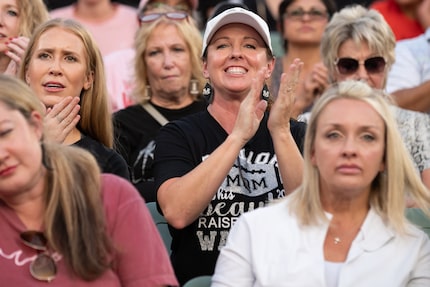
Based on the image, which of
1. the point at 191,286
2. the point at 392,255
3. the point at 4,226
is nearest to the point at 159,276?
the point at 191,286

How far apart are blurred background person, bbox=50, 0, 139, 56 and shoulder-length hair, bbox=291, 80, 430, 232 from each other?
4150 mm

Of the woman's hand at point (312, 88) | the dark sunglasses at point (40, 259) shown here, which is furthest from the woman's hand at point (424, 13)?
the dark sunglasses at point (40, 259)

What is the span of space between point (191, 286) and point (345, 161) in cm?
74

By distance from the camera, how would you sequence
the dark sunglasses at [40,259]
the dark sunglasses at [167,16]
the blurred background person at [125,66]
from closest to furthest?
the dark sunglasses at [40,259] < the dark sunglasses at [167,16] < the blurred background person at [125,66]

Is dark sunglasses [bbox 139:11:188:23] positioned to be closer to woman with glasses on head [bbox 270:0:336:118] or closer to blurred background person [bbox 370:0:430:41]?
woman with glasses on head [bbox 270:0:336:118]

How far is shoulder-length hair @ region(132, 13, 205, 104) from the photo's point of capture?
685 centimetres

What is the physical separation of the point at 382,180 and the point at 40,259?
1.35 metres

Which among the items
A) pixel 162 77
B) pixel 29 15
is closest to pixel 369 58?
pixel 162 77

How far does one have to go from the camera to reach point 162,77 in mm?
6797

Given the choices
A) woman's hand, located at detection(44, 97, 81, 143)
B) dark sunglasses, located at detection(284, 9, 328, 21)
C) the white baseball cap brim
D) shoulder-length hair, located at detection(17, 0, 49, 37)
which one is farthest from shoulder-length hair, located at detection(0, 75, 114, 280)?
dark sunglasses, located at detection(284, 9, 328, 21)

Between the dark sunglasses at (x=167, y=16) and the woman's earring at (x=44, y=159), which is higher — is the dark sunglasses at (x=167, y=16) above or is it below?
above

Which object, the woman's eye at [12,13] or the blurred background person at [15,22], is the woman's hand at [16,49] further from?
the woman's eye at [12,13]

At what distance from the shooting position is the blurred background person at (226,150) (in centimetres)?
476

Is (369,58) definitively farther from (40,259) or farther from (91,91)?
(40,259)
